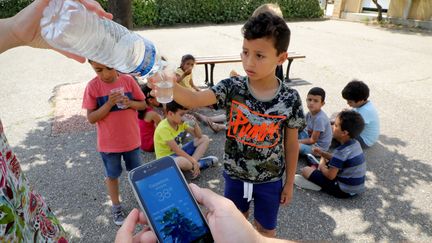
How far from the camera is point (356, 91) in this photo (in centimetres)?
441

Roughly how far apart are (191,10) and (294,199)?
51.1 ft

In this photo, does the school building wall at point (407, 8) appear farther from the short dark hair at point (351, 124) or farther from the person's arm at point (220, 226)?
the person's arm at point (220, 226)

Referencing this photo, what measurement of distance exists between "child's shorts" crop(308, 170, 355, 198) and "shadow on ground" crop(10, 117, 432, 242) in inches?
3.0

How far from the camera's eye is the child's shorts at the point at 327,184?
11.5 feet

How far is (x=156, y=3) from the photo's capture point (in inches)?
639

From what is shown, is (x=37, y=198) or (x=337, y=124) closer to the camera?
(x=37, y=198)

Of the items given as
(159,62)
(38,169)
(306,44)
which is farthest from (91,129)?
(306,44)

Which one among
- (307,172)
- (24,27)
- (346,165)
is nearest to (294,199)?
(307,172)

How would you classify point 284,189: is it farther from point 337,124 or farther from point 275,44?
point 337,124

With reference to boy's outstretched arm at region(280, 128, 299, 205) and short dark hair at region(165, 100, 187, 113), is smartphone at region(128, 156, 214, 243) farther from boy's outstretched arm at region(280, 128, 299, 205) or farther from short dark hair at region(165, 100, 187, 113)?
short dark hair at region(165, 100, 187, 113)

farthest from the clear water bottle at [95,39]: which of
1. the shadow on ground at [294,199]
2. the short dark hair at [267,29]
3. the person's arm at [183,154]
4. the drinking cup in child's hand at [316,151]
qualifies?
the drinking cup in child's hand at [316,151]

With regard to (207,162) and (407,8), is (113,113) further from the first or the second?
(407,8)

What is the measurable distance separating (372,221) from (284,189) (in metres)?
1.45

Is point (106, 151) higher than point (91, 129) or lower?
higher
